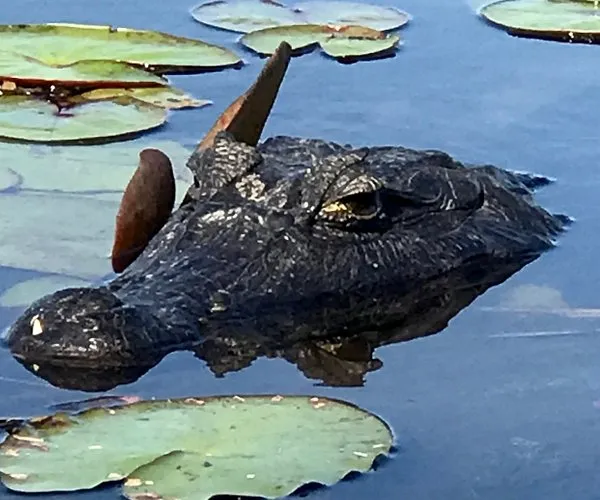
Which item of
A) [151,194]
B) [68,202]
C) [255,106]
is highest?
[255,106]

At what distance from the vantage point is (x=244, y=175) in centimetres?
531

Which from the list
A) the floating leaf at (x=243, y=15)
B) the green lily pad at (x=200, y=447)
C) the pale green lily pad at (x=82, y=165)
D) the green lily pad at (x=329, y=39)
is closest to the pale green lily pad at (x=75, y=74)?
the pale green lily pad at (x=82, y=165)

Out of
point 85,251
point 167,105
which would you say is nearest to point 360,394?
point 85,251

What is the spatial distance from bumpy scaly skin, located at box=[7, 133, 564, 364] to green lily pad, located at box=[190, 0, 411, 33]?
2.69 metres

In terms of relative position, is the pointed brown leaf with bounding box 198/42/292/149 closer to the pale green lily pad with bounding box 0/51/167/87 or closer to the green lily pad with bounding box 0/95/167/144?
the green lily pad with bounding box 0/95/167/144

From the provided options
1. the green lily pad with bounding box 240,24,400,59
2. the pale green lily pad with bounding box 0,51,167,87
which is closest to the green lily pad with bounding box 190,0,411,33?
the green lily pad with bounding box 240,24,400,59

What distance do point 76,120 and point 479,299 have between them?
2.08 meters

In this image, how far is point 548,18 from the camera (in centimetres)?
852

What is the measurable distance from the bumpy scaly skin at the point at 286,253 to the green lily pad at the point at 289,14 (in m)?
2.69

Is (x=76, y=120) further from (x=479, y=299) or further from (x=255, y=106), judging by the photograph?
(x=479, y=299)

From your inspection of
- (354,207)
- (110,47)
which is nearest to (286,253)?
(354,207)

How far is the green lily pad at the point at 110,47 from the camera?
297 inches

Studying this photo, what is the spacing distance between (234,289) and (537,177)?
1889mm

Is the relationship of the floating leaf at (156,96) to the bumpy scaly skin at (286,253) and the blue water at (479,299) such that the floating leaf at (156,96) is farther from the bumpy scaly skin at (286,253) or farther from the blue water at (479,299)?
the bumpy scaly skin at (286,253)
